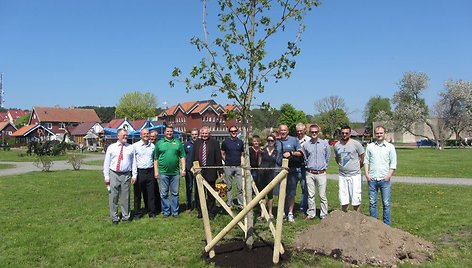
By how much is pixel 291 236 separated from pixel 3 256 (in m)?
4.84

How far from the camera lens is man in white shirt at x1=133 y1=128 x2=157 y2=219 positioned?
29.2ft

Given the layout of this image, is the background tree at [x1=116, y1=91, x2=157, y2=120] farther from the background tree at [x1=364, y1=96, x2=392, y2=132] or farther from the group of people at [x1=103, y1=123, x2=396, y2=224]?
the group of people at [x1=103, y1=123, x2=396, y2=224]

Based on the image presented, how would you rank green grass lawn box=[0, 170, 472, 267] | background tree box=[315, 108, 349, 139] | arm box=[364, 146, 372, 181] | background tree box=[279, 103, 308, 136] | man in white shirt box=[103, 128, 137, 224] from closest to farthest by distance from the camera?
green grass lawn box=[0, 170, 472, 267] < arm box=[364, 146, 372, 181] < man in white shirt box=[103, 128, 137, 224] < background tree box=[315, 108, 349, 139] < background tree box=[279, 103, 308, 136]

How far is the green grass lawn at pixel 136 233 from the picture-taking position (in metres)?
6.06

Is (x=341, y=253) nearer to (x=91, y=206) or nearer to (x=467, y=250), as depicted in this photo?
(x=467, y=250)

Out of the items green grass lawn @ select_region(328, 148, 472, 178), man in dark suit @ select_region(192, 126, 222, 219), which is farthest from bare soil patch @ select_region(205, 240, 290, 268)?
green grass lawn @ select_region(328, 148, 472, 178)

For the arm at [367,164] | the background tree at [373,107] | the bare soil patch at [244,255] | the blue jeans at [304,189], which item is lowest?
the bare soil patch at [244,255]

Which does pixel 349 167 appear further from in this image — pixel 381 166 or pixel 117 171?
pixel 117 171

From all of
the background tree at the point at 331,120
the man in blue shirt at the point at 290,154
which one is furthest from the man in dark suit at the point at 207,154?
the background tree at the point at 331,120

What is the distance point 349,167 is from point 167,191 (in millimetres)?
4014

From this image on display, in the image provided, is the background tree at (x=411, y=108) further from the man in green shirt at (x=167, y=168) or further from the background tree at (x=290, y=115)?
the man in green shirt at (x=167, y=168)

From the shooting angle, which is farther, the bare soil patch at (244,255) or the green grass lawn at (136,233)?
the green grass lawn at (136,233)

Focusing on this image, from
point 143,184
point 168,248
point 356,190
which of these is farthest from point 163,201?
point 356,190

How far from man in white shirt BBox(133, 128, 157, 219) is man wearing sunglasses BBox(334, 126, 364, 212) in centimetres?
415
